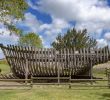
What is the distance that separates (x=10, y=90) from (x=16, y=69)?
682 cm

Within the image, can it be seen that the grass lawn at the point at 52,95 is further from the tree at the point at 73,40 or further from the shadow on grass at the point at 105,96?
the tree at the point at 73,40

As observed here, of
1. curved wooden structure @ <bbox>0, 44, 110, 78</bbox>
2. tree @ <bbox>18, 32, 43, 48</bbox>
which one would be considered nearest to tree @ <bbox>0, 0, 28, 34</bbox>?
curved wooden structure @ <bbox>0, 44, 110, 78</bbox>

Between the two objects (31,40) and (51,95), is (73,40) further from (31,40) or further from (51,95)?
(51,95)

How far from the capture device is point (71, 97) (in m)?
19.4

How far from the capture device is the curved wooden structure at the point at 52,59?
27578 millimetres

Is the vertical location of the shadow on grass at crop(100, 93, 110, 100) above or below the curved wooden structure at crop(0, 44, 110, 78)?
below

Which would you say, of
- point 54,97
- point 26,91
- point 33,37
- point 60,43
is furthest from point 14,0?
point 60,43

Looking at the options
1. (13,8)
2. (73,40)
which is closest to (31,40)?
(73,40)

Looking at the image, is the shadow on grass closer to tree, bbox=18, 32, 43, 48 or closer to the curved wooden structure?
the curved wooden structure

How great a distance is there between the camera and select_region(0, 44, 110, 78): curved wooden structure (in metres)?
27.6

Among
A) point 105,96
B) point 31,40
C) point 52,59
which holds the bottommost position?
point 105,96

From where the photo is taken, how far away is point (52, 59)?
2769 cm

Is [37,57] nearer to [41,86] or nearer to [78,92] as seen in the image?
[41,86]

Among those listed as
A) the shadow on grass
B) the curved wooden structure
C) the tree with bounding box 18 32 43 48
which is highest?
the tree with bounding box 18 32 43 48
